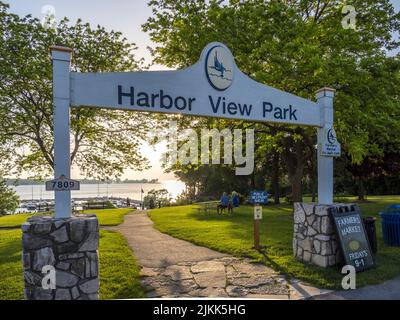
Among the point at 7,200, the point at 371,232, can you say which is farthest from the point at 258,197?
the point at 7,200

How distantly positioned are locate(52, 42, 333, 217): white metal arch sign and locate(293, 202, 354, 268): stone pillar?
0.42 m

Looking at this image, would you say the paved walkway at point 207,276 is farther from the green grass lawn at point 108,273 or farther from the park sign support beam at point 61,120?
the park sign support beam at point 61,120

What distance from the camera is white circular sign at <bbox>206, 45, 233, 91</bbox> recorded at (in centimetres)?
654

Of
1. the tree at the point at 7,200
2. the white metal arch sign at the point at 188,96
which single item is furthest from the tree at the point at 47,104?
the tree at the point at 7,200

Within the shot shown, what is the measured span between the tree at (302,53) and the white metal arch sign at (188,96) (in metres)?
3.51

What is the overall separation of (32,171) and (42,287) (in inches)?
495

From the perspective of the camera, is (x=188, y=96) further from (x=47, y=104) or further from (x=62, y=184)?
(x=47, y=104)

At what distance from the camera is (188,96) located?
630cm

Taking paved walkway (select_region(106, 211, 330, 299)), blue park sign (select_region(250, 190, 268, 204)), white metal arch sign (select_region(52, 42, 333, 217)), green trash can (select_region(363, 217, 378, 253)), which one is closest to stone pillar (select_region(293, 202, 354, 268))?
white metal arch sign (select_region(52, 42, 333, 217))

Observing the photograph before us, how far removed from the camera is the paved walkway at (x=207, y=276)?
6086 mm

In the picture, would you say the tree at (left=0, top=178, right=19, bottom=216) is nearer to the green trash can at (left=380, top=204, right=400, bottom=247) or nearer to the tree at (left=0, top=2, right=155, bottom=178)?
the tree at (left=0, top=2, right=155, bottom=178)

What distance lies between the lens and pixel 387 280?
6801mm

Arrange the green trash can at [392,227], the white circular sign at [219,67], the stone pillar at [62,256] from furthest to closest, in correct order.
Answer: the green trash can at [392,227] < the white circular sign at [219,67] < the stone pillar at [62,256]

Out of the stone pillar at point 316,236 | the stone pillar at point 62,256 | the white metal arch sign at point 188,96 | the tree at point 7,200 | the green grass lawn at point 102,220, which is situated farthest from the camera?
the tree at point 7,200
